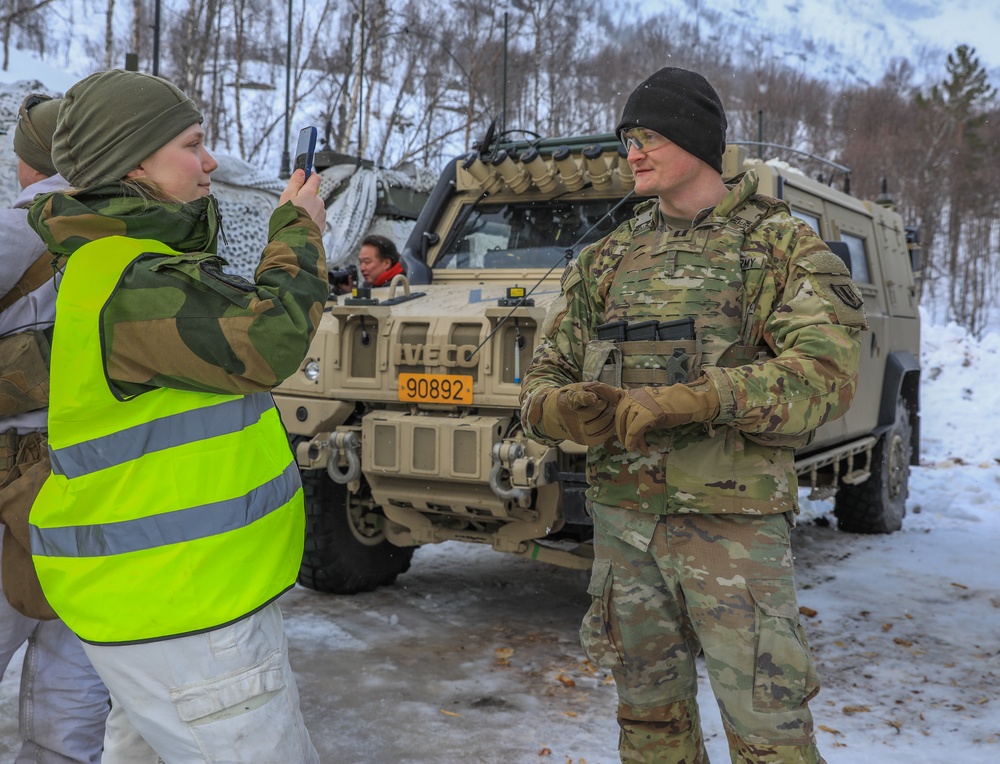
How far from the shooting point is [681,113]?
210 cm

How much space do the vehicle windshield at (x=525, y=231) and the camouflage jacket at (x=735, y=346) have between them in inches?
86.5

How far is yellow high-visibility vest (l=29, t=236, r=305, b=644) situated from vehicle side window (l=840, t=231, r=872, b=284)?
4.29m

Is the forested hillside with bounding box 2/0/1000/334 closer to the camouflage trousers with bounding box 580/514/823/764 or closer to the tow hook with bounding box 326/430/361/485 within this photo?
the tow hook with bounding box 326/430/361/485

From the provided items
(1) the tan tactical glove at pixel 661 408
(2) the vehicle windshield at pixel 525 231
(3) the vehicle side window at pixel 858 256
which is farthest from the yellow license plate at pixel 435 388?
(3) the vehicle side window at pixel 858 256

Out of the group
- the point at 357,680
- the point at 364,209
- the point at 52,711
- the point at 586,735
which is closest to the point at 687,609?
the point at 586,735

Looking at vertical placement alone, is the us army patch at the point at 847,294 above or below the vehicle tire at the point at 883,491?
above

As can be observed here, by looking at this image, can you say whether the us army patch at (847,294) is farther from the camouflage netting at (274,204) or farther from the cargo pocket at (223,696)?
the camouflage netting at (274,204)

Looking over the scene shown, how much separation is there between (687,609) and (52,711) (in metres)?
1.39

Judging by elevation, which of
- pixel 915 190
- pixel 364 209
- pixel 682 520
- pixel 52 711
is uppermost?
pixel 915 190

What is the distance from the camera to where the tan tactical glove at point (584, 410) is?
1898 mm

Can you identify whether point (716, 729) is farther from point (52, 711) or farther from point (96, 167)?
point (96, 167)

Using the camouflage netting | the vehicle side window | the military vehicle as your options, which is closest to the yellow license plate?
the military vehicle

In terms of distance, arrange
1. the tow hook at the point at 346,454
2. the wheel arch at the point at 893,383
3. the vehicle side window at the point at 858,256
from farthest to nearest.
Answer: the wheel arch at the point at 893,383 → the vehicle side window at the point at 858,256 → the tow hook at the point at 346,454

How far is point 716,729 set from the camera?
10.1 feet
